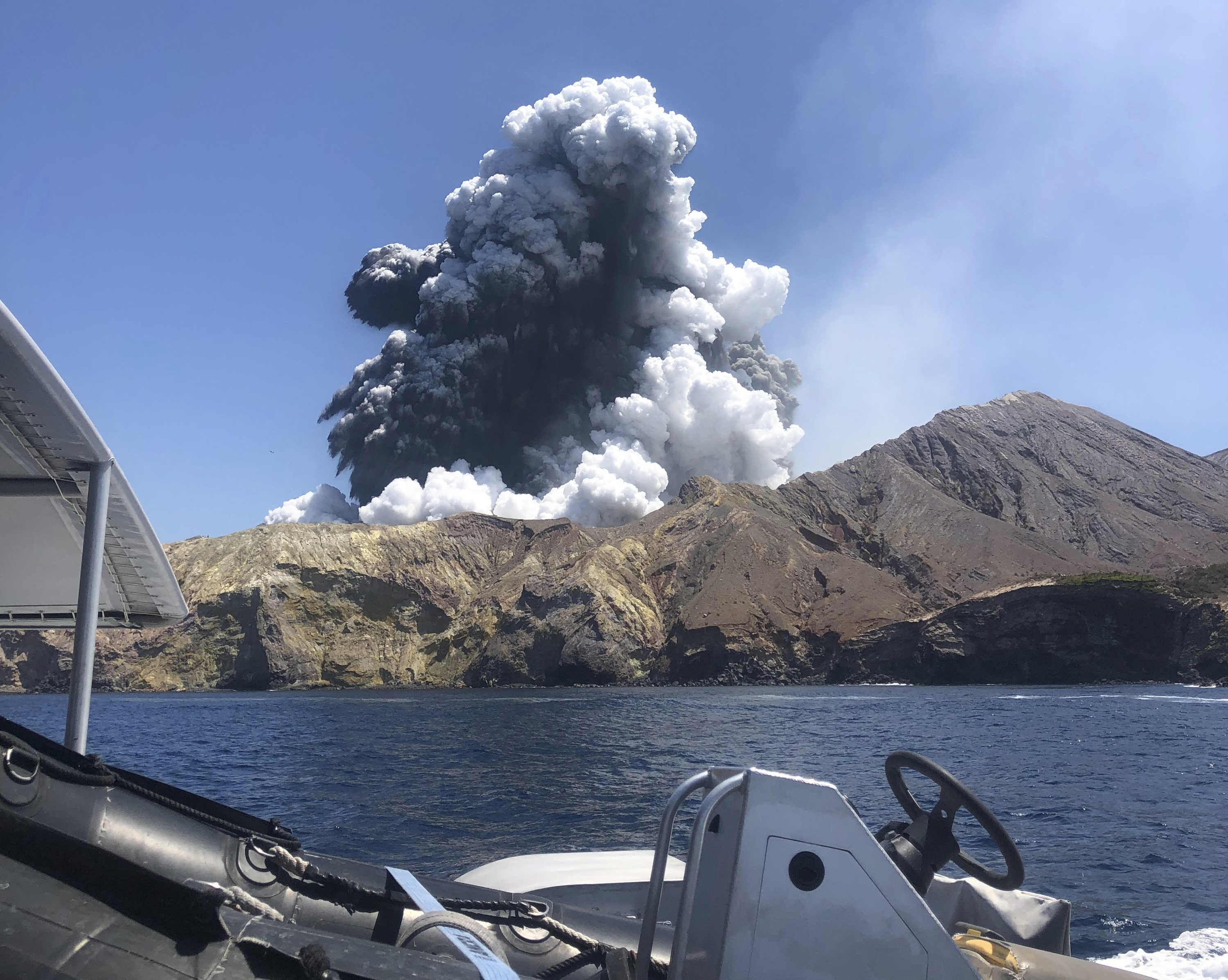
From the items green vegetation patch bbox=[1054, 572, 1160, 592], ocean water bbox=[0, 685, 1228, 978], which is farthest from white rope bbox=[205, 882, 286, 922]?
green vegetation patch bbox=[1054, 572, 1160, 592]

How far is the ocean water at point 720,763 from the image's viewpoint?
12.6 meters

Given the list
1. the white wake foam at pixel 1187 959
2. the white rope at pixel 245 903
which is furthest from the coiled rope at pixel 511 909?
the white wake foam at pixel 1187 959

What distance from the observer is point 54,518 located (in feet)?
17.6

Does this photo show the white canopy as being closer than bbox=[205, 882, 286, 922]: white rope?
No

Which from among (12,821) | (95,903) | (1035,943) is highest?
(12,821)

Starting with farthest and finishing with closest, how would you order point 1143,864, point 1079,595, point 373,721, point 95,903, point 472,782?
1. point 1079,595
2. point 373,721
3. point 472,782
4. point 1143,864
5. point 95,903

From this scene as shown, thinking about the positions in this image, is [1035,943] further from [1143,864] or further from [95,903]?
[1143,864]

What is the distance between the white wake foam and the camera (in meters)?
8.73

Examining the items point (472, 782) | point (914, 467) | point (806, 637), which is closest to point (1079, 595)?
point (806, 637)

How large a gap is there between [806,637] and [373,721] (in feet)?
262

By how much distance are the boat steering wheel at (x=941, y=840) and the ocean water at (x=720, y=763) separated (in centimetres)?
533

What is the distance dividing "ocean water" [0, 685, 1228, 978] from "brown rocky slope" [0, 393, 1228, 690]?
46.2 m

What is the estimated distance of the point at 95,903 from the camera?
8.02 feet

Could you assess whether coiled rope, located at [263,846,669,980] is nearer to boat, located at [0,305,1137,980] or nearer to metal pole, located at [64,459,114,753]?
boat, located at [0,305,1137,980]
